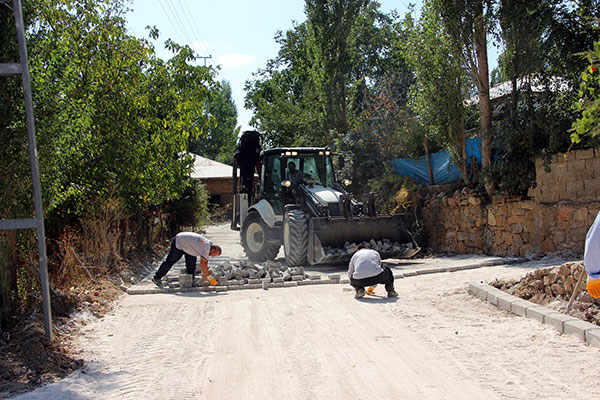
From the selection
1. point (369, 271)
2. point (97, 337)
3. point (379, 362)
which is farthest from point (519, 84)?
point (97, 337)

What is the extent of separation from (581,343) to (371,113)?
67.3 feet

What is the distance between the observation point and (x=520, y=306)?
282 inches

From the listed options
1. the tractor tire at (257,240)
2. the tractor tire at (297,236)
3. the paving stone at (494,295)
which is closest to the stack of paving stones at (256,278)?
the tractor tire at (297,236)

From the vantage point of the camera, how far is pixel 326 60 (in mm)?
26734

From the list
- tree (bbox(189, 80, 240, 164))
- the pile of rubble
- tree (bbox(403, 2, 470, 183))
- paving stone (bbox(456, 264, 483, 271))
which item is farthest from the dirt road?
tree (bbox(189, 80, 240, 164))

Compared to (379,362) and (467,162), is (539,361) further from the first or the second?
(467,162)

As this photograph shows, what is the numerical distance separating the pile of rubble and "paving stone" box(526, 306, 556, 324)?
0.74 ft

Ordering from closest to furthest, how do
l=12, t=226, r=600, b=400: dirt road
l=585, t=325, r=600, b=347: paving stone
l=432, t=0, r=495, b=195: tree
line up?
l=12, t=226, r=600, b=400: dirt road, l=585, t=325, r=600, b=347: paving stone, l=432, t=0, r=495, b=195: tree

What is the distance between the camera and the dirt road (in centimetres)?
474

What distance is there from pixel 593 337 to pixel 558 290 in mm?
1816

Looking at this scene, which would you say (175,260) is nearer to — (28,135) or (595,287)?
(28,135)

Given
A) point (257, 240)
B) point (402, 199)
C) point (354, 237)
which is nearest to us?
point (354, 237)

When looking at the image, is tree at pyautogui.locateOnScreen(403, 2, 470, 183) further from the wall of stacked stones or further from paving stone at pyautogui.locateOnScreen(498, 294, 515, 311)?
paving stone at pyautogui.locateOnScreen(498, 294, 515, 311)

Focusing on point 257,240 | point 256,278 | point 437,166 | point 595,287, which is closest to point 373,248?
point 256,278
